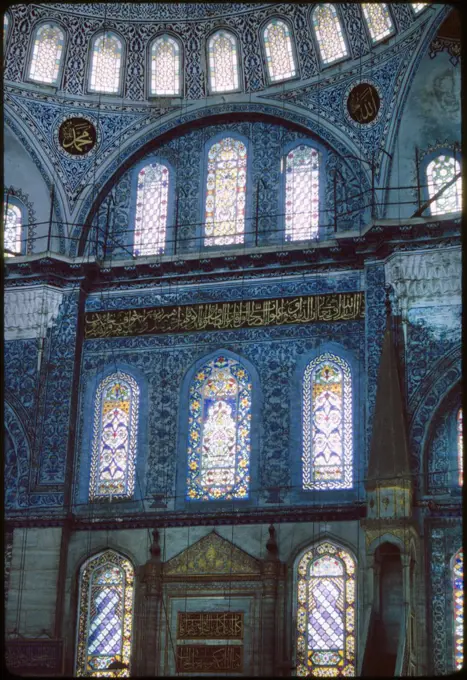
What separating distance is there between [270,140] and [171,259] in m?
2.16

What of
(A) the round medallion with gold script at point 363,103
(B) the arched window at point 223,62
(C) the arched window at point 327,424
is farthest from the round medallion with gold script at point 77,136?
(C) the arched window at point 327,424

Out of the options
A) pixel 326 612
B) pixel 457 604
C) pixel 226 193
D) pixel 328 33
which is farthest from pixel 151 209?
pixel 457 604

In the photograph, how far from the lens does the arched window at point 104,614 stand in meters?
13.5

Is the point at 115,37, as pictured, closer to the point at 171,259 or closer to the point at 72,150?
the point at 72,150

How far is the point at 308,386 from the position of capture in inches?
552

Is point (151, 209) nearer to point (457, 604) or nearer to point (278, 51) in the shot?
point (278, 51)

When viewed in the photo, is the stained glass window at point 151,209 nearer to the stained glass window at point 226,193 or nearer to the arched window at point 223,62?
the stained glass window at point 226,193

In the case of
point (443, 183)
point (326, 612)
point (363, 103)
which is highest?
point (363, 103)

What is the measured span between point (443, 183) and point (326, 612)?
5378mm

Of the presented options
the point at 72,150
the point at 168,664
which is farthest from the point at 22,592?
the point at 72,150

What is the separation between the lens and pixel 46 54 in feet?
52.6

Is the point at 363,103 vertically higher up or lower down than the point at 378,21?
lower down

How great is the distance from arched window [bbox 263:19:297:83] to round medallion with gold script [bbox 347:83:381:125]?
1.03 m

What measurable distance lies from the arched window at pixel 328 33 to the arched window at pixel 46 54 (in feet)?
11.8
